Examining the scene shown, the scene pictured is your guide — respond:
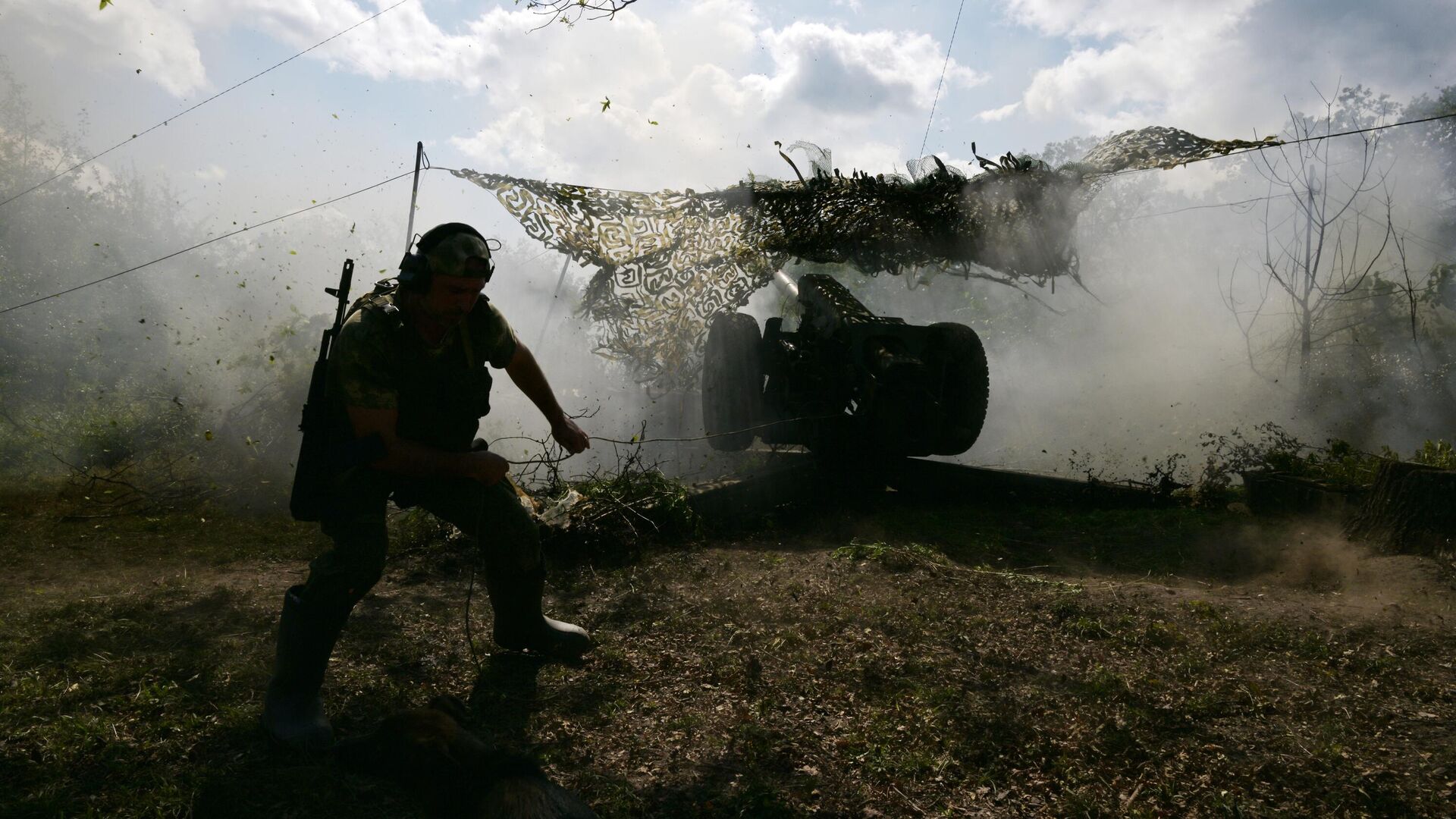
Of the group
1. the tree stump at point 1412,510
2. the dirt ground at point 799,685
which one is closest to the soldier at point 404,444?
the dirt ground at point 799,685

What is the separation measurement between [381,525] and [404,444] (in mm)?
351

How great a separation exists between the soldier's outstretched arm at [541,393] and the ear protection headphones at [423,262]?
500 millimetres

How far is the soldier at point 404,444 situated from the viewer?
9.45ft

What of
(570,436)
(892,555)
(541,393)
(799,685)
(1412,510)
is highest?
(541,393)

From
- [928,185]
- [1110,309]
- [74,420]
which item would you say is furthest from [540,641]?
[1110,309]

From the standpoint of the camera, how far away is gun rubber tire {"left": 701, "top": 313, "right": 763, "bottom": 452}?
28.8ft

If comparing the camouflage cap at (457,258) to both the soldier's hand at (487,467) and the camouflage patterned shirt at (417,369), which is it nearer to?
the camouflage patterned shirt at (417,369)

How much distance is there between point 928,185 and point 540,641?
19.4 feet

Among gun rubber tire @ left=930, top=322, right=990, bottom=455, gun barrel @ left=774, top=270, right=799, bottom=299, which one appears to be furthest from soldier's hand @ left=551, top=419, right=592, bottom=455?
gun barrel @ left=774, top=270, right=799, bottom=299

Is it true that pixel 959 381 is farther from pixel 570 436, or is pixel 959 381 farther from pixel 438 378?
pixel 438 378

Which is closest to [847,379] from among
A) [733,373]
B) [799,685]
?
[733,373]

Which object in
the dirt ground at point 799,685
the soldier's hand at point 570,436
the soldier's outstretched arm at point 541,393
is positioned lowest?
the dirt ground at point 799,685

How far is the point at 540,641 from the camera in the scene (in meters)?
3.60

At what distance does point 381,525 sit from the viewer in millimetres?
3064
